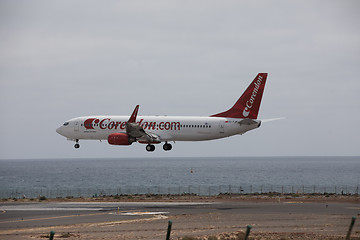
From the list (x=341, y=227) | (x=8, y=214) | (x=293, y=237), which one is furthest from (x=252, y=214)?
(x=8, y=214)

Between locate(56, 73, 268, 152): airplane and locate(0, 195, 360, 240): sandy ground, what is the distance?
2703cm

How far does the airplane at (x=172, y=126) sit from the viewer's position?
7156 cm

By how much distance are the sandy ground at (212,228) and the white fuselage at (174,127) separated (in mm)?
27209

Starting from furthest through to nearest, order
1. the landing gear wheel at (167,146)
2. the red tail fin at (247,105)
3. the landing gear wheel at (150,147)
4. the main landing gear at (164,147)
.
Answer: the landing gear wheel at (167,146) → the red tail fin at (247,105) → the main landing gear at (164,147) → the landing gear wheel at (150,147)

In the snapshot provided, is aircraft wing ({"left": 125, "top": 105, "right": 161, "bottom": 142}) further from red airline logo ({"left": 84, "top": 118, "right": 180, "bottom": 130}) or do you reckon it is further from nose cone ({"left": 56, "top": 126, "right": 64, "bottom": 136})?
nose cone ({"left": 56, "top": 126, "right": 64, "bottom": 136})

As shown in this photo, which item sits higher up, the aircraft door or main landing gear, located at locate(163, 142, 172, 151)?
the aircraft door

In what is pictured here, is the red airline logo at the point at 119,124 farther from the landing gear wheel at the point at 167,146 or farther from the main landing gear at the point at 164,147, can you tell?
the landing gear wheel at the point at 167,146

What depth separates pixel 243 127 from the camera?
71.2 m

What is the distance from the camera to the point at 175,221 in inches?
1649

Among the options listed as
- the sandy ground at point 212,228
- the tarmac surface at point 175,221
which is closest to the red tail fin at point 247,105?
the tarmac surface at point 175,221

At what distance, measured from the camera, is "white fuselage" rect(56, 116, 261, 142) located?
72.3 metres

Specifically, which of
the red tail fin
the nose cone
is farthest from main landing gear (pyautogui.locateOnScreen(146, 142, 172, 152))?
the nose cone

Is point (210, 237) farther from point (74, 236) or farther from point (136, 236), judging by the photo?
point (74, 236)

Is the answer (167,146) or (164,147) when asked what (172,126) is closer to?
(167,146)
